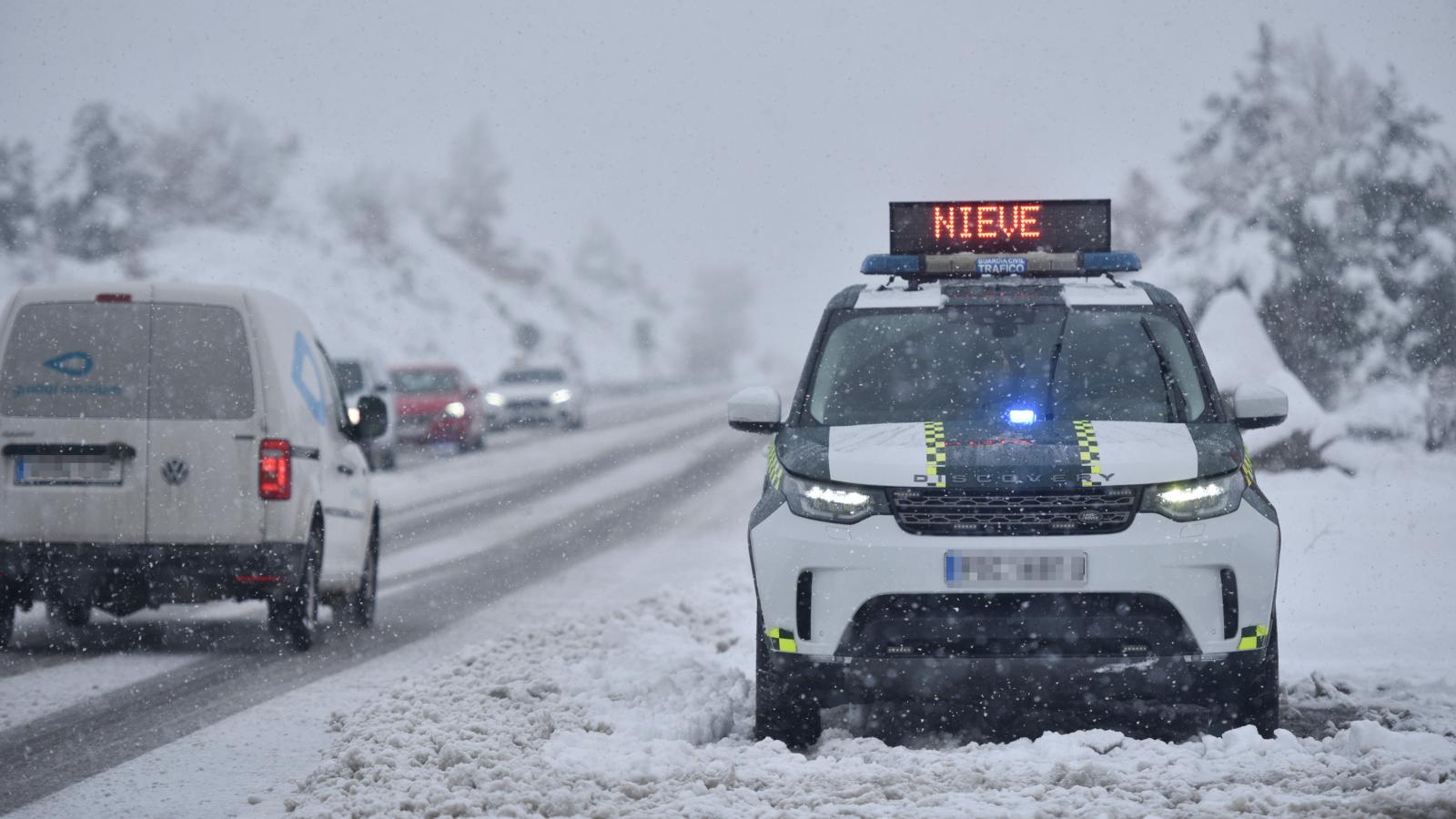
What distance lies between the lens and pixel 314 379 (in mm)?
10852

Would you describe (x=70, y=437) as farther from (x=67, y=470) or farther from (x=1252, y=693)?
(x=1252, y=693)

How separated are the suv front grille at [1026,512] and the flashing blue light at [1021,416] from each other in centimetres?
61

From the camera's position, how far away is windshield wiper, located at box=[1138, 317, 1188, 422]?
291 inches

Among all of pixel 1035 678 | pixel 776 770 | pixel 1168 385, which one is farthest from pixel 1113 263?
pixel 776 770

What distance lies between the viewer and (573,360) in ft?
386

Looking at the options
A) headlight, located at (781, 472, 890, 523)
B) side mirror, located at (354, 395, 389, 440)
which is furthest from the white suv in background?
headlight, located at (781, 472, 890, 523)

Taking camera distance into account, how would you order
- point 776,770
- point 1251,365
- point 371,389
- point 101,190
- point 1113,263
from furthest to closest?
point 101,190 → point 371,389 → point 1251,365 → point 1113,263 → point 776,770

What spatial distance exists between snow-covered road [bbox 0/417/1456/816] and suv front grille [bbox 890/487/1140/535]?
724mm

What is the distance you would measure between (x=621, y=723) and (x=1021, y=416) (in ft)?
6.46

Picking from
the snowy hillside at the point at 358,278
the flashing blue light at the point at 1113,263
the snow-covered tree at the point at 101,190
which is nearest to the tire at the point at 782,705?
the flashing blue light at the point at 1113,263

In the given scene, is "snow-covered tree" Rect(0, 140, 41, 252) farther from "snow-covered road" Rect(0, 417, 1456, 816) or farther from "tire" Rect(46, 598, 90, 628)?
"snow-covered road" Rect(0, 417, 1456, 816)

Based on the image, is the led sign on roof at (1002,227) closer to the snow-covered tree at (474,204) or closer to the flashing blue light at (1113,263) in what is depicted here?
the flashing blue light at (1113,263)

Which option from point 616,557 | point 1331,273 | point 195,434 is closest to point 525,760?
point 195,434

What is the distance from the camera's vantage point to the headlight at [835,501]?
6598 mm
